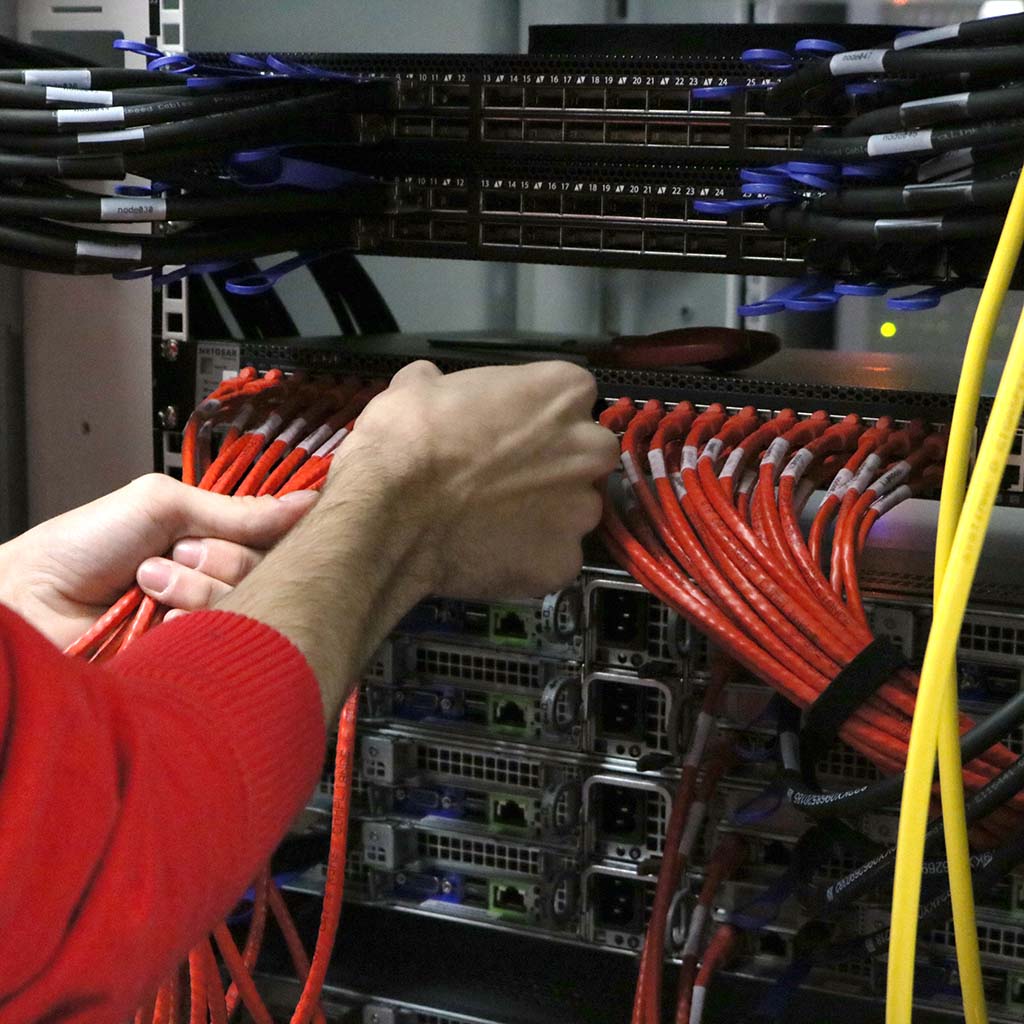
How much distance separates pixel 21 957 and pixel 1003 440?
489 millimetres

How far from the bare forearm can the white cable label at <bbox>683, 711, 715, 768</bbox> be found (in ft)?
0.94

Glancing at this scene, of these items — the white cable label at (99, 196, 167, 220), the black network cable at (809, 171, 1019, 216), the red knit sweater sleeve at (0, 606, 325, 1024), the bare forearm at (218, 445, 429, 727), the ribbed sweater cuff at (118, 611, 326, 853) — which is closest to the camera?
the red knit sweater sleeve at (0, 606, 325, 1024)

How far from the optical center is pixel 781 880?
109cm

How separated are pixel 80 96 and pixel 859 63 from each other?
1.88 ft

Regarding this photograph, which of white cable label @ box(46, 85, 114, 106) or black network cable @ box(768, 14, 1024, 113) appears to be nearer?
black network cable @ box(768, 14, 1024, 113)

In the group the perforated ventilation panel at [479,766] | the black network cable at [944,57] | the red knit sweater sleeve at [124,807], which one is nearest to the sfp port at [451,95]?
the black network cable at [944,57]

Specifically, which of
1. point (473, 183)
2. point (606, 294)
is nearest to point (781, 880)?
point (473, 183)

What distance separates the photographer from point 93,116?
1.00 metres

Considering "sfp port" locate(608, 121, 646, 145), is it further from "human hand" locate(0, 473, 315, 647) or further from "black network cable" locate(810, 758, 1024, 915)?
"black network cable" locate(810, 758, 1024, 915)

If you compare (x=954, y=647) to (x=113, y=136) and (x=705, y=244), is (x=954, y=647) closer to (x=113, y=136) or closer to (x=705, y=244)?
(x=705, y=244)

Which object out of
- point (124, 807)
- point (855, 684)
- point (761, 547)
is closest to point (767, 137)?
point (761, 547)

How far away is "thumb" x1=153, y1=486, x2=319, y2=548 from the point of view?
98cm

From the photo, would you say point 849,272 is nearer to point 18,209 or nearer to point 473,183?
point 473,183

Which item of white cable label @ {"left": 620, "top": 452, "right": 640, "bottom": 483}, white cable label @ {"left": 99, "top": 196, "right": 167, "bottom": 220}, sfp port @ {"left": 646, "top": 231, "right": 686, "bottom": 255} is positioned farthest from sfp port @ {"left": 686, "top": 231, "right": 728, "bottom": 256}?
white cable label @ {"left": 99, "top": 196, "right": 167, "bottom": 220}
